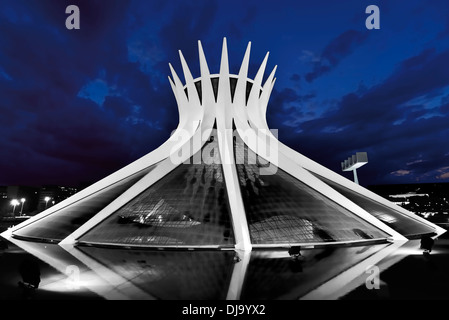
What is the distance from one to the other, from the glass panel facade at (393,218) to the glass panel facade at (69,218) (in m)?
17.4

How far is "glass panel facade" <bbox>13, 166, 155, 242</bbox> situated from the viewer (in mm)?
14688

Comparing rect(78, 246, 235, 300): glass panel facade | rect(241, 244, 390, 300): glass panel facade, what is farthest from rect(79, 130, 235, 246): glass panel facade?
rect(241, 244, 390, 300): glass panel facade

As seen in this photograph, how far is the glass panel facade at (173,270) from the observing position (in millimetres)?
5895

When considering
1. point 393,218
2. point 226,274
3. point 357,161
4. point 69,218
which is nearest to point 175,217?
point 226,274

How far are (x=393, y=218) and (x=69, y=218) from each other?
21.6 meters

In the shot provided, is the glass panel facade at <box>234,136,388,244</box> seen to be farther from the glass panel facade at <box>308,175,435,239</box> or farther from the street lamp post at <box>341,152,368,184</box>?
the street lamp post at <box>341,152,368,184</box>

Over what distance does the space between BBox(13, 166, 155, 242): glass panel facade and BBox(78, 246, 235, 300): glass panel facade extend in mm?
3735

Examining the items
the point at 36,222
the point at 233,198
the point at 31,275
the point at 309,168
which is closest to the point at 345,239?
the point at 233,198

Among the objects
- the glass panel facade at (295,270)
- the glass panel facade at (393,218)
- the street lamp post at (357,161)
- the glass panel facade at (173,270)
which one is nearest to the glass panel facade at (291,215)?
the glass panel facade at (295,270)

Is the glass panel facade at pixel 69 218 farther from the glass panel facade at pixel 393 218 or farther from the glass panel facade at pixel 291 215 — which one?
the glass panel facade at pixel 393 218

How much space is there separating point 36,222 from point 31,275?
14.1 m

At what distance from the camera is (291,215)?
14.1 m
